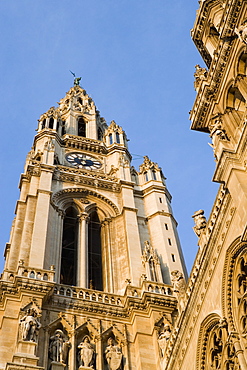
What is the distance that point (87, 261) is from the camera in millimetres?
27734

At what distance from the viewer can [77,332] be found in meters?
21.7

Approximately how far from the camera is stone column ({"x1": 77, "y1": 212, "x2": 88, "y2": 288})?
26.0 meters

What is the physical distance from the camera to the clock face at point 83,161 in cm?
3691

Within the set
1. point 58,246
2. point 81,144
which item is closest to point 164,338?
point 58,246

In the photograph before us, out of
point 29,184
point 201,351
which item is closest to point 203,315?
point 201,351

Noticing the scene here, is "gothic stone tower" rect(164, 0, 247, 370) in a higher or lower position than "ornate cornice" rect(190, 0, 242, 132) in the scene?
lower

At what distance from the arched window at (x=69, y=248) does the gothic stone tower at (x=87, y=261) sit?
0.06 meters

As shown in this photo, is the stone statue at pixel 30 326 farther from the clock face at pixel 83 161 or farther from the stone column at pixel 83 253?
the clock face at pixel 83 161

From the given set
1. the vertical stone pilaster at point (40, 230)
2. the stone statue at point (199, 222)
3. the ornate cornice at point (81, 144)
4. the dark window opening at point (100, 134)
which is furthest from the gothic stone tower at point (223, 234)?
the dark window opening at point (100, 134)

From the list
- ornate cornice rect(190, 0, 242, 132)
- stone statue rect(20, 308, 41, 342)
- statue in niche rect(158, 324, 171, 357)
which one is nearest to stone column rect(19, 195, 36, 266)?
stone statue rect(20, 308, 41, 342)

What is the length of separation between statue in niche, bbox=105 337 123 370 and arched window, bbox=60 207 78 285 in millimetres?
5571

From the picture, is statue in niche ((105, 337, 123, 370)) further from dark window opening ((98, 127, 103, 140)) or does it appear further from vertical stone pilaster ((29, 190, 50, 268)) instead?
dark window opening ((98, 127, 103, 140))

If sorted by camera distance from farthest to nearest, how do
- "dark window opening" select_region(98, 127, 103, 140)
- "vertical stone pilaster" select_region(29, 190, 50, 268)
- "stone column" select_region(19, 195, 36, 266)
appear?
"dark window opening" select_region(98, 127, 103, 140)
"stone column" select_region(19, 195, 36, 266)
"vertical stone pilaster" select_region(29, 190, 50, 268)

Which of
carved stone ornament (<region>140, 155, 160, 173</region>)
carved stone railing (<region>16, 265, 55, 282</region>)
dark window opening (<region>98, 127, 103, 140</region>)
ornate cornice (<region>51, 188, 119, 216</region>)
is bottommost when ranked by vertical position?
carved stone railing (<region>16, 265, 55, 282</region>)
